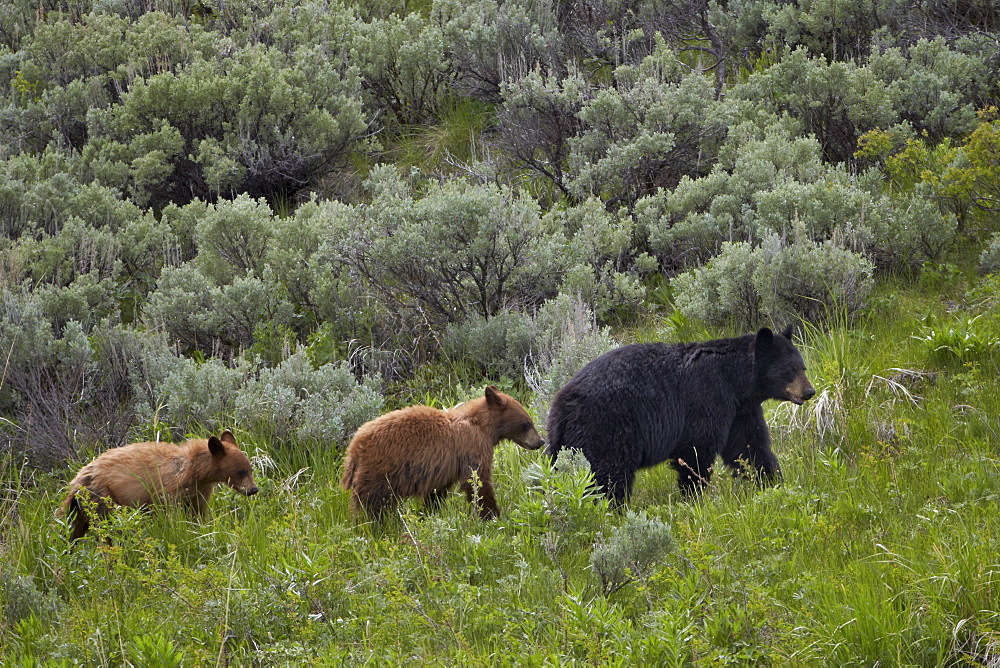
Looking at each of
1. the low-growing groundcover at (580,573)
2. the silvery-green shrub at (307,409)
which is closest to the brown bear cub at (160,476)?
the low-growing groundcover at (580,573)

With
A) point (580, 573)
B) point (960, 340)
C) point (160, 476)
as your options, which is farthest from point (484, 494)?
point (960, 340)

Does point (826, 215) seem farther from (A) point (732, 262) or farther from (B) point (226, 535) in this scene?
(B) point (226, 535)

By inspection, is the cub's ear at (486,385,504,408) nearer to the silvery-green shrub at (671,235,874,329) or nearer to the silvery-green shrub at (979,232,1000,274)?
the silvery-green shrub at (671,235,874,329)

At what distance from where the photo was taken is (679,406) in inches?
227

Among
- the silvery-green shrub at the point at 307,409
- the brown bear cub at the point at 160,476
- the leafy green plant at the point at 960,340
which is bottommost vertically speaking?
the silvery-green shrub at the point at 307,409

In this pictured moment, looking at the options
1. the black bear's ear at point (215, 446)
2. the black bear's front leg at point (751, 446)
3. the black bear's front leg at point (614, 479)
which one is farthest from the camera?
the black bear's front leg at point (751, 446)

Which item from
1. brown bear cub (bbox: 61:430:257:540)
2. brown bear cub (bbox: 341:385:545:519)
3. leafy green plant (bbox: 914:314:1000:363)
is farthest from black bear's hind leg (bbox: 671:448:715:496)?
brown bear cub (bbox: 61:430:257:540)

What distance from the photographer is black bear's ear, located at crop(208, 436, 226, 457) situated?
223 inches

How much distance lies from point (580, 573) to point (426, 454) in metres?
1.26

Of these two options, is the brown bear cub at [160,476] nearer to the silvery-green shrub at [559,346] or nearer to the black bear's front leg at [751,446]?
the silvery-green shrub at [559,346]

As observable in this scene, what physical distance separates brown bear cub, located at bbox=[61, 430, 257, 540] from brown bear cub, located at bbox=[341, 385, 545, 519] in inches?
29.6

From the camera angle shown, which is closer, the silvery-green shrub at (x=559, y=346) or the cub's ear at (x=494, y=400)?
the cub's ear at (x=494, y=400)

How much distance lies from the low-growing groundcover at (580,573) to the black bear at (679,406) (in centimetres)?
29

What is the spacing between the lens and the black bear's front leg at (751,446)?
5781 mm
